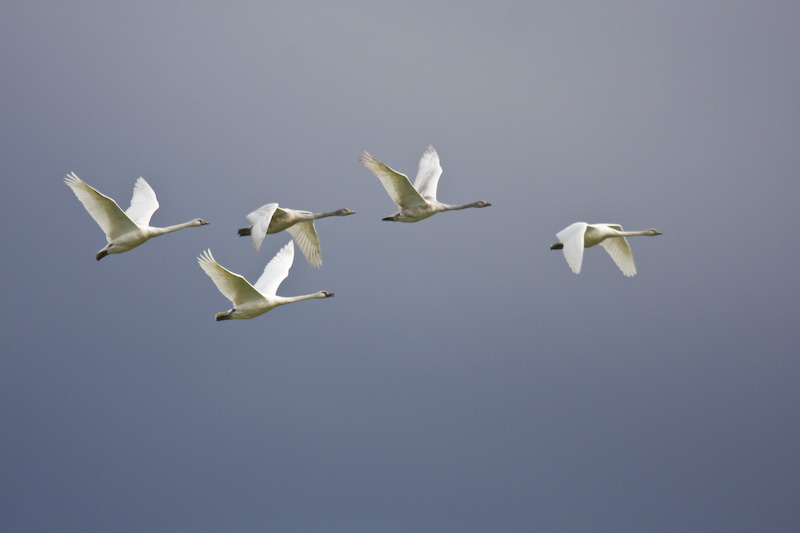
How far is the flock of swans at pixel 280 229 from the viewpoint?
30000mm

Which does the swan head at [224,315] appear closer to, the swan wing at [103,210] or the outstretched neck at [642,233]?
the swan wing at [103,210]

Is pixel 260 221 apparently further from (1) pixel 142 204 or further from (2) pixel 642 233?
(2) pixel 642 233

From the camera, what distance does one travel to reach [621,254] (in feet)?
116

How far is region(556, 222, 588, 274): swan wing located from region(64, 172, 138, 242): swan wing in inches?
479

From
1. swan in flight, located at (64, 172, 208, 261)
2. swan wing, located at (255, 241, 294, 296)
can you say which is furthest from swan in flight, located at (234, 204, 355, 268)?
swan in flight, located at (64, 172, 208, 261)

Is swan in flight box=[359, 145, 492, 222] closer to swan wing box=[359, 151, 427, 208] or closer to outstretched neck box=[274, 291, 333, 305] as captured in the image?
swan wing box=[359, 151, 427, 208]

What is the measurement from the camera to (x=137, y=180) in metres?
35.6

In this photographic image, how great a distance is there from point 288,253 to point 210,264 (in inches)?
227

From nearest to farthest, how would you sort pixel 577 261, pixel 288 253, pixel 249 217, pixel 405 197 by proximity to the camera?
pixel 577 261 < pixel 249 217 < pixel 405 197 < pixel 288 253

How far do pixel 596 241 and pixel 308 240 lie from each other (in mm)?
8973

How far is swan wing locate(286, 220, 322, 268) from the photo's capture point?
117 ft

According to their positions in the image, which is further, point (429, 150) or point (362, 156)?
point (429, 150)

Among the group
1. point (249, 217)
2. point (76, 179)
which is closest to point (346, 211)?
point (249, 217)

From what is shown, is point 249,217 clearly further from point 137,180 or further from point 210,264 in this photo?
point 137,180
